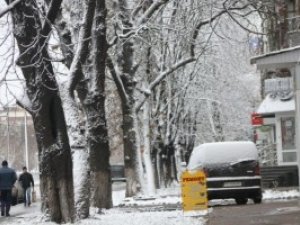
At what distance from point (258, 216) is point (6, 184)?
11.0m

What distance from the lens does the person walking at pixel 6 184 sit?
79.4 feet

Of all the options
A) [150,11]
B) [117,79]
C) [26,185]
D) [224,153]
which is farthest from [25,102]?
[26,185]

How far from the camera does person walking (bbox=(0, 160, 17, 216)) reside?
79.4 ft

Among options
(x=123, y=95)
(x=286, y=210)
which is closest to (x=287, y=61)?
(x=286, y=210)

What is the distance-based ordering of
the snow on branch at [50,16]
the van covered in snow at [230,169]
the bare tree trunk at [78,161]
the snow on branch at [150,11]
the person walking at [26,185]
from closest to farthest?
the snow on branch at [50,16], the bare tree trunk at [78,161], the van covered in snow at [230,169], the snow on branch at [150,11], the person walking at [26,185]

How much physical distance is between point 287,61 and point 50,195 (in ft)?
24.1

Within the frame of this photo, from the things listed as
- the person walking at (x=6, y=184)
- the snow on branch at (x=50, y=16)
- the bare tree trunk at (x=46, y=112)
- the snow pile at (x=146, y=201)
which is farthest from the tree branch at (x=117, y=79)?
the snow on branch at (x=50, y=16)

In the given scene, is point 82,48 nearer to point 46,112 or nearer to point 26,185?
point 46,112

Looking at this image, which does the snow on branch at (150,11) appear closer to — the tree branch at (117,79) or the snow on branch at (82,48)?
the tree branch at (117,79)

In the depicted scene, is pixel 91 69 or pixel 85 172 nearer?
pixel 85 172

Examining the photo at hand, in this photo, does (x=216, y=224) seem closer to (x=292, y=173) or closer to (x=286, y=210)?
(x=286, y=210)

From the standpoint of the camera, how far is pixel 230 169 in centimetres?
2117

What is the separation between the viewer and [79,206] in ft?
54.0

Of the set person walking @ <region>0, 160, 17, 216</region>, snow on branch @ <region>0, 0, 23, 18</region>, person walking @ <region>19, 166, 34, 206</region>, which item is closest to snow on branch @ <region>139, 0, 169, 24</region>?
person walking @ <region>0, 160, 17, 216</region>
